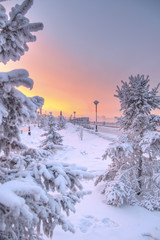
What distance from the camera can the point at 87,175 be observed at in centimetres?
182

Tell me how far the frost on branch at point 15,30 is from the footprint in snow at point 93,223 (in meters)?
4.41

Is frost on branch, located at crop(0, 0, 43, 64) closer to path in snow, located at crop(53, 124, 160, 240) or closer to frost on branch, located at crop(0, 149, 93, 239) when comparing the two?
frost on branch, located at crop(0, 149, 93, 239)

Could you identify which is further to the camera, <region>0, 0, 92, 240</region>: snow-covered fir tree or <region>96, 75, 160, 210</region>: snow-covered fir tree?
<region>96, 75, 160, 210</region>: snow-covered fir tree

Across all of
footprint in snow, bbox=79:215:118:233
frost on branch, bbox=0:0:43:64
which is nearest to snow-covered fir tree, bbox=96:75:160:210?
footprint in snow, bbox=79:215:118:233

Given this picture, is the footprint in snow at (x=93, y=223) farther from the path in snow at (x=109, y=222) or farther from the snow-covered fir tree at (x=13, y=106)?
the snow-covered fir tree at (x=13, y=106)

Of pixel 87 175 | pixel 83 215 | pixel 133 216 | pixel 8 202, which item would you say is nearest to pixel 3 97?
pixel 8 202

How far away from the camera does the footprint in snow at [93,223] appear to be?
3.96m

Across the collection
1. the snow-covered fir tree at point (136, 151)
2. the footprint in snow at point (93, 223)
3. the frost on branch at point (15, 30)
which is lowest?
the footprint in snow at point (93, 223)

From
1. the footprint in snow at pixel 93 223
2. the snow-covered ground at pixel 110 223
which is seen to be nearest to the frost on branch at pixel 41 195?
the snow-covered ground at pixel 110 223

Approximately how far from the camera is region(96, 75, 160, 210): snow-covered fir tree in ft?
15.7

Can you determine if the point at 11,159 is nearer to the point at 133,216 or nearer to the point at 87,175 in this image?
the point at 87,175

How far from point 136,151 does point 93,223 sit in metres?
2.82

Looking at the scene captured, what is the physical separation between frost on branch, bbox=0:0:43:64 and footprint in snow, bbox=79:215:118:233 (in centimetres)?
441

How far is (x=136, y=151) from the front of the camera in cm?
547
